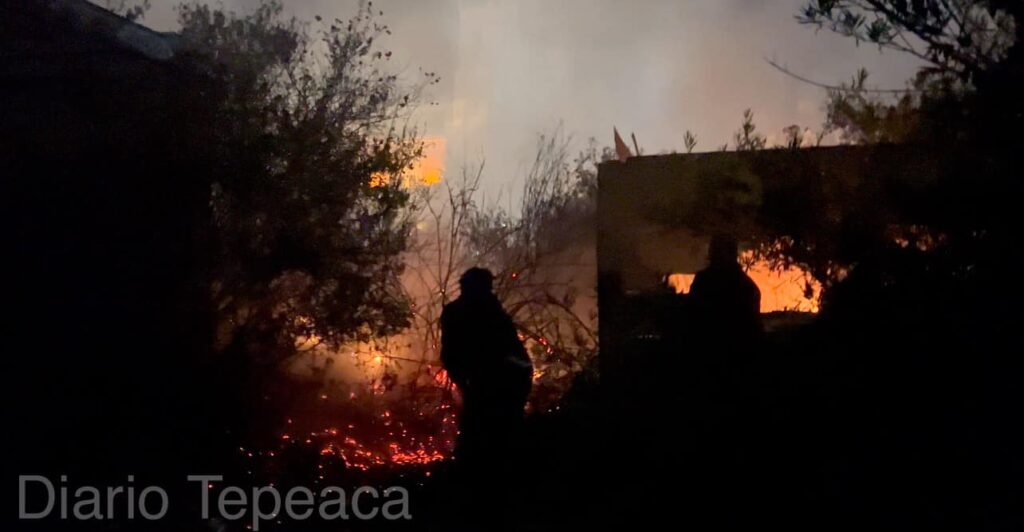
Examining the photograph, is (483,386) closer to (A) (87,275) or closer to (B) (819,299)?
(B) (819,299)

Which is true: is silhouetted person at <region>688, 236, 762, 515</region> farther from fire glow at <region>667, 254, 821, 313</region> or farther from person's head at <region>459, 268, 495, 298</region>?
person's head at <region>459, 268, 495, 298</region>

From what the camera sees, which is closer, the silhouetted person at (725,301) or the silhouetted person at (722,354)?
the silhouetted person at (722,354)

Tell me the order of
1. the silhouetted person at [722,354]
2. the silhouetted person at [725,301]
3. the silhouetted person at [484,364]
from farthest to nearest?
1. the silhouetted person at [725,301]
2. the silhouetted person at [722,354]
3. the silhouetted person at [484,364]

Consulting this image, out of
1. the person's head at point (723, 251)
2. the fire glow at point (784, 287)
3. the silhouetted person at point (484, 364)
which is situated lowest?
the silhouetted person at point (484, 364)

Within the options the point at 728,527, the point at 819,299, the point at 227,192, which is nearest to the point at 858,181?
the point at 819,299

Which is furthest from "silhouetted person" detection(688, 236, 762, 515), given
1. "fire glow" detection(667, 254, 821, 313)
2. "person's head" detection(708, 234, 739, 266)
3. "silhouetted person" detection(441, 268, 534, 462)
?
"silhouetted person" detection(441, 268, 534, 462)

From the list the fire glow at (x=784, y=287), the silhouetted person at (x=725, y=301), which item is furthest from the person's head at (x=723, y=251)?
the fire glow at (x=784, y=287)

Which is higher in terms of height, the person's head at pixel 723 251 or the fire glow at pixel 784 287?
the person's head at pixel 723 251

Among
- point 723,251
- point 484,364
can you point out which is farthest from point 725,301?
point 484,364

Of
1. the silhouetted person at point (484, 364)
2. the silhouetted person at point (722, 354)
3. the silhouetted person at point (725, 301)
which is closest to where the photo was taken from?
the silhouetted person at point (484, 364)

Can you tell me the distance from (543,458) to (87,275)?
4.07m

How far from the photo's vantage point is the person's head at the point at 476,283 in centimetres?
646

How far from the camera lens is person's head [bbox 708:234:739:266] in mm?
7406

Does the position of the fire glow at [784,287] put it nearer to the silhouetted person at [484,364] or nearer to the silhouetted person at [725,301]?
the silhouetted person at [725,301]
